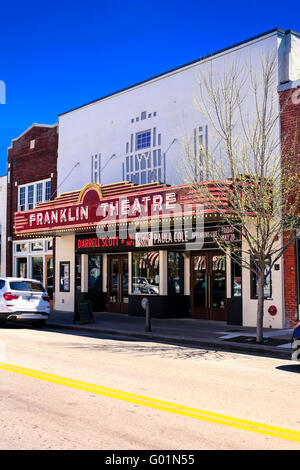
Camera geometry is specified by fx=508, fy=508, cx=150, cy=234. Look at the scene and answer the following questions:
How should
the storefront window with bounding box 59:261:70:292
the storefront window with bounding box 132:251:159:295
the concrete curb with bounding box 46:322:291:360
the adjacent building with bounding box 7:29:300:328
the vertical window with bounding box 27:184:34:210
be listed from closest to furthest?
the concrete curb with bounding box 46:322:291:360 → the adjacent building with bounding box 7:29:300:328 → the storefront window with bounding box 132:251:159:295 → the storefront window with bounding box 59:261:70:292 → the vertical window with bounding box 27:184:34:210

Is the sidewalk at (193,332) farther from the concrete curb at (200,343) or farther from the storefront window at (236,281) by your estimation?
the storefront window at (236,281)

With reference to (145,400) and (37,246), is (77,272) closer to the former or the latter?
Result: (37,246)

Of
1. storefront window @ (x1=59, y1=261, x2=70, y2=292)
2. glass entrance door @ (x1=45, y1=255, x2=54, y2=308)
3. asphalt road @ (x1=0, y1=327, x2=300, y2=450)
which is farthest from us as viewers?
glass entrance door @ (x1=45, y1=255, x2=54, y2=308)

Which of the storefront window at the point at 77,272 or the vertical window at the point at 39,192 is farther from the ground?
the vertical window at the point at 39,192

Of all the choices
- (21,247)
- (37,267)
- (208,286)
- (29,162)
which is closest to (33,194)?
(29,162)

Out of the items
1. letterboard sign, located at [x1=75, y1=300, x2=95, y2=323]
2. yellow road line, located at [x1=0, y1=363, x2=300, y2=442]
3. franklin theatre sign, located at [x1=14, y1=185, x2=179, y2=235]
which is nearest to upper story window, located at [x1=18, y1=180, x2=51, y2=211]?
franklin theatre sign, located at [x1=14, y1=185, x2=179, y2=235]

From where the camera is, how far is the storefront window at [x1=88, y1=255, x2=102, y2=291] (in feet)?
76.0

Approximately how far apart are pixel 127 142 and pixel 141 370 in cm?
1403

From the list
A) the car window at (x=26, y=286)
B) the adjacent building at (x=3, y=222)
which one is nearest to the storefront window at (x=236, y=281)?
the car window at (x=26, y=286)

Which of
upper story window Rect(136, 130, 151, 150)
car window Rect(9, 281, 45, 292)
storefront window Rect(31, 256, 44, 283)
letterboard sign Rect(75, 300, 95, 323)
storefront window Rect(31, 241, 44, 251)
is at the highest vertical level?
upper story window Rect(136, 130, 151, 150)

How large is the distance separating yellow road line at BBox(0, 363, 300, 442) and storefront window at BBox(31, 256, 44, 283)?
58.9ft

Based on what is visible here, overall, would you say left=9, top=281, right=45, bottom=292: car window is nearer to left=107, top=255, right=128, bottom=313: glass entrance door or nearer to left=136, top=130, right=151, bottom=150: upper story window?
left=107, top=255, right=128, bottom=313: glass entrance door

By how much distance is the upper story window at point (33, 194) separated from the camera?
26.1 m

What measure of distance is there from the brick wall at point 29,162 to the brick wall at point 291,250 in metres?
13.3
